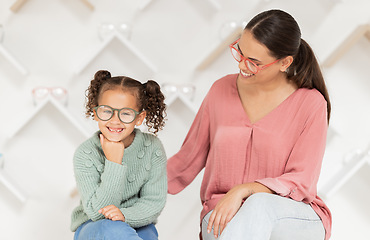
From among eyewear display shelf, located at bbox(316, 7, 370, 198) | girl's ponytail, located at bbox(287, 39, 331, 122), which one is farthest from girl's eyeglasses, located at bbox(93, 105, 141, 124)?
eyewear display shelf, located at bbox(316, 7, 370, 198)

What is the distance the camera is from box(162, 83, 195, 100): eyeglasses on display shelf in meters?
2.01

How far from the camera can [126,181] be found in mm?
1510

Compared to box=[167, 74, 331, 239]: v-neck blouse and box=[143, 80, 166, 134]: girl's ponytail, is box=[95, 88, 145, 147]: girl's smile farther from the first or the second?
box=[167, 74, 331, 239]: v-neck blouse

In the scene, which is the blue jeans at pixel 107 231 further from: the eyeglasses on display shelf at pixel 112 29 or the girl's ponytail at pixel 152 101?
the eyeglasses on display shelf at pixel 112 29

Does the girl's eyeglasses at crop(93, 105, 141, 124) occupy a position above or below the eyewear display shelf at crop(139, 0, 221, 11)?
below

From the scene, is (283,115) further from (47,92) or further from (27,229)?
(27,229)

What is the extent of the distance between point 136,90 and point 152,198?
11.1 inches

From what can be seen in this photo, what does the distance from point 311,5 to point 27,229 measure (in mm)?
1334

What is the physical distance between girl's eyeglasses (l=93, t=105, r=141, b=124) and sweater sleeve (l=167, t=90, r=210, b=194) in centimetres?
29

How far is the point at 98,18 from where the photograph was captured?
6.70 ft

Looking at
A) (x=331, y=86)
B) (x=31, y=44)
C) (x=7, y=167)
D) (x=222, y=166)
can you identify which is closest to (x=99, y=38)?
(x=31, y=44)

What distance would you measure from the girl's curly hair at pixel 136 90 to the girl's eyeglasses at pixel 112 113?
0.05 m

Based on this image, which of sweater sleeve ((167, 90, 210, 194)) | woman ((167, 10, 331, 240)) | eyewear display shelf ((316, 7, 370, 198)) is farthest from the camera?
eyewear display shelf ((316, 7, 370, 198))

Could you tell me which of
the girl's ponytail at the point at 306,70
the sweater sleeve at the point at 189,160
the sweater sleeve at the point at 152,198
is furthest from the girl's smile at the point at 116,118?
the girl's ponytail at the point at 306,70
